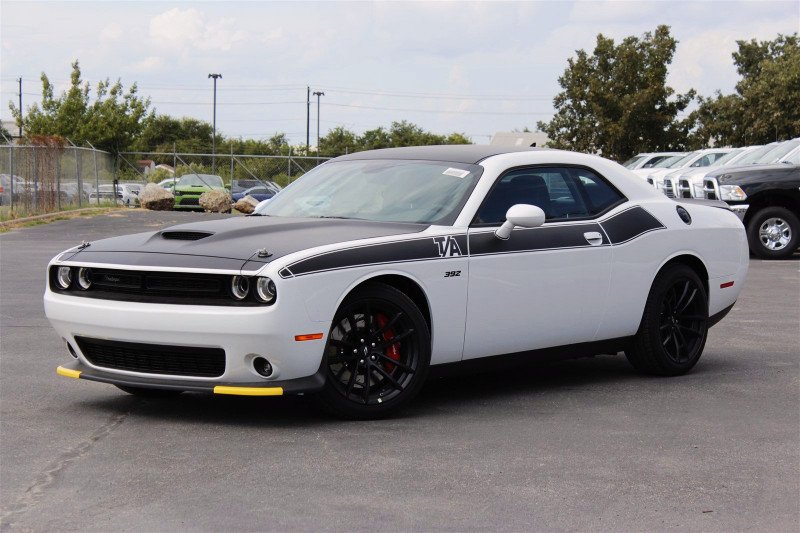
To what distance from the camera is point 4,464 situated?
5.46 m

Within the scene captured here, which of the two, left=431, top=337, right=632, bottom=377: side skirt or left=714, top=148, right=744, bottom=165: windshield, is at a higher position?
left=714, top=148, right=744, bottom=165: windshield

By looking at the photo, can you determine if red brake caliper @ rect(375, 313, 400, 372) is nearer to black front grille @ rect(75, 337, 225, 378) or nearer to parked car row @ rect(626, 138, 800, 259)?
black front grille @ rect(75, 337, 225, 378)

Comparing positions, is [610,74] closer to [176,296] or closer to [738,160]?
[738,160]

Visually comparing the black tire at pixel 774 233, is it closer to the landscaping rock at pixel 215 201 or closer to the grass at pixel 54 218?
the grass at pixel 54 218

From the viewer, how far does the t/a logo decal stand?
6.66 m

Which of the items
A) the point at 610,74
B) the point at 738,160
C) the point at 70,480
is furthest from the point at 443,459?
the point at 610,74

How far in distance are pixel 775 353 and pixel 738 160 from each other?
628 inches

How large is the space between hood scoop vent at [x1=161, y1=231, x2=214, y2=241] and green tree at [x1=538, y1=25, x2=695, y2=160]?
48.1 m

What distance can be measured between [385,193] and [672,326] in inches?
89.9

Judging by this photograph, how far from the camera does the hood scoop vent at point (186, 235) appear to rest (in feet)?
21.5

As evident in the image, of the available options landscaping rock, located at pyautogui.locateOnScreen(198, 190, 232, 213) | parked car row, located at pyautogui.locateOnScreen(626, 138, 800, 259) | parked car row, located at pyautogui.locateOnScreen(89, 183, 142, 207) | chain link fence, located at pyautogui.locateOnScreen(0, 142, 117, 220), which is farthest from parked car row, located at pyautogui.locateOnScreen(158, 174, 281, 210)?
parked car row, located at pyautogui.locateOnScreen(626, 138, 800, 259)

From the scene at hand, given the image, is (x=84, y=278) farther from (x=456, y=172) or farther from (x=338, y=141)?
(x=338, y=141)

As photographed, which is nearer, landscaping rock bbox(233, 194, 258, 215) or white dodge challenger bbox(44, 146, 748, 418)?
white dodge challenger bbox(44, 146, 748, 418)

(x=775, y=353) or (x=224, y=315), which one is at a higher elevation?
(x=224, y=315)
